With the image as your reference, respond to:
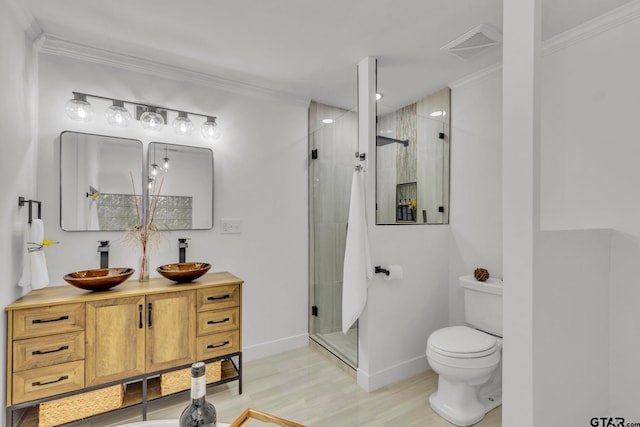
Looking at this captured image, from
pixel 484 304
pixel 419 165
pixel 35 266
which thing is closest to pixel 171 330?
pixel 35 266

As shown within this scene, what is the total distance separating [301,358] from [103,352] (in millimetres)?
1519

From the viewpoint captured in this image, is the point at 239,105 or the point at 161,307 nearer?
the point at 161,307

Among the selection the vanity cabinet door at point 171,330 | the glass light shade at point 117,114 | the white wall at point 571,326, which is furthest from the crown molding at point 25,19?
the white wall at point 571,326

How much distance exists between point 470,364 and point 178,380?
1890 mm

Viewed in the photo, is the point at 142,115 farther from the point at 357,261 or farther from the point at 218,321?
the point at 357,261

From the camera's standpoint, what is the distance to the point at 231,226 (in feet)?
8.62

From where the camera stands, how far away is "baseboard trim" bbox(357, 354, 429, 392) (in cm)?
220

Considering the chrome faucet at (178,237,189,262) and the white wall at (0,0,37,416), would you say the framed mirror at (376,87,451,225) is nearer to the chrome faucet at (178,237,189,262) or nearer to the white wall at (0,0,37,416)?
the chrome faucet at (178,237,189,262)

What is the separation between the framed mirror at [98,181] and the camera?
6.77 feet

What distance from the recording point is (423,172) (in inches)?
112

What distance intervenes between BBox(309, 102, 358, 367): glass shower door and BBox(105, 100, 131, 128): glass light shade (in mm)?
1548

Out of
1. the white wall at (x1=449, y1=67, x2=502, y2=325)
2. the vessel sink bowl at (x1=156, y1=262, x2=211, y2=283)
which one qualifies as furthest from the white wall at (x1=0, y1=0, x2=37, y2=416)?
the white wall at (x1=449, y1=67, x2=502, y2=325)

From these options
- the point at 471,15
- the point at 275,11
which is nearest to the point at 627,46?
the point at 471,15

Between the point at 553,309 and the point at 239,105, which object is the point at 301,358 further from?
the point at 239,105
